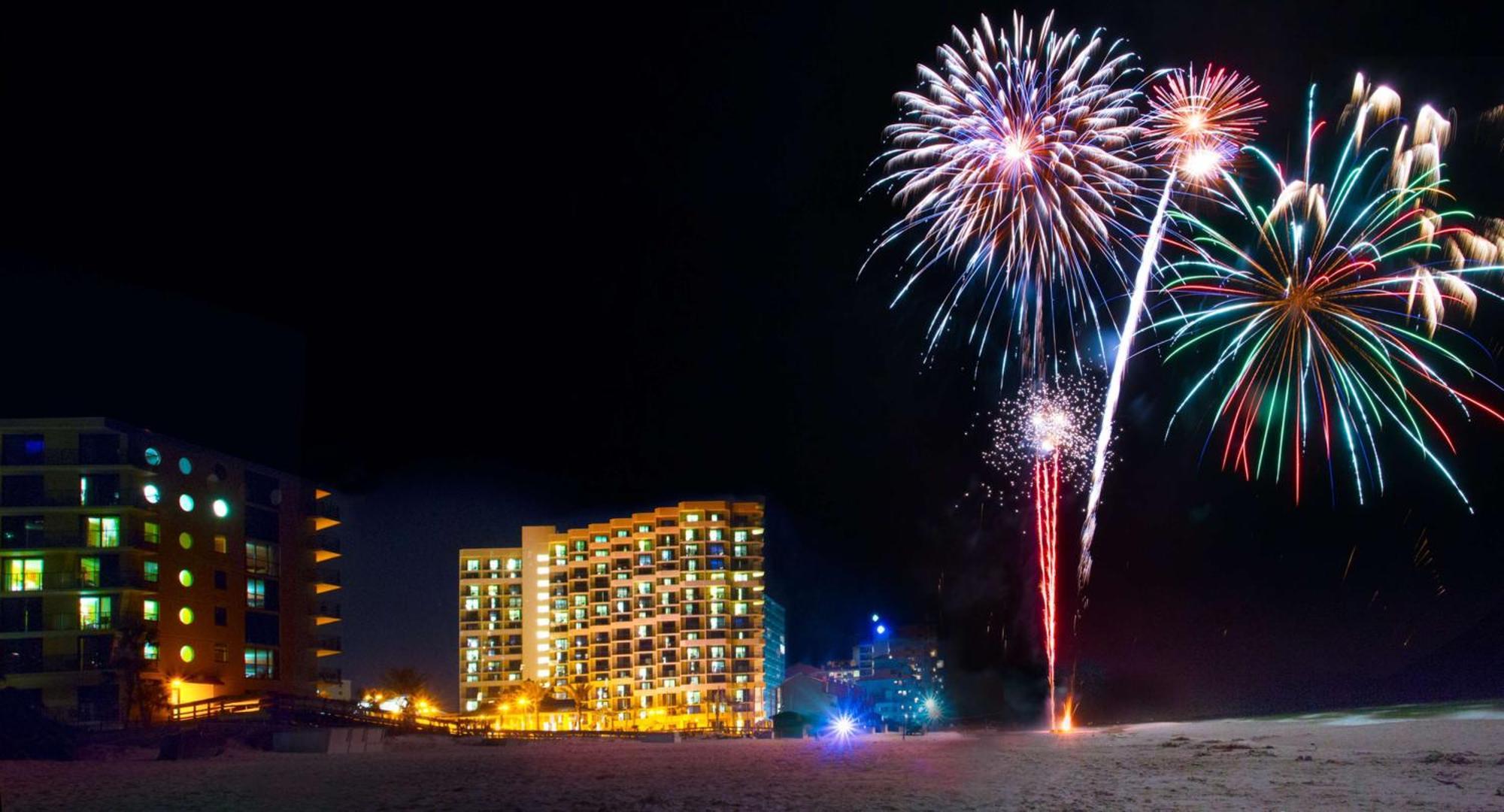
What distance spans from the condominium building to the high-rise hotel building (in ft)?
166

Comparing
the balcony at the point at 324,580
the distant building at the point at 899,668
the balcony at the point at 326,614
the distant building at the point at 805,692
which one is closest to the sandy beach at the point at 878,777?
the balcony at the point at 326,614

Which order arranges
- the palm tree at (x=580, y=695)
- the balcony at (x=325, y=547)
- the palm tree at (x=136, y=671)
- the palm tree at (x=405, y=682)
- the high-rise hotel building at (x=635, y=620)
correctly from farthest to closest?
the high-rise hotel building at (x=635, y=620) < the palm tree at (x=580, y=695) < the palm tree at (x=405, y=682) < the balcony at (x=325, y=547) < the palm tree at (x=136, y=671)

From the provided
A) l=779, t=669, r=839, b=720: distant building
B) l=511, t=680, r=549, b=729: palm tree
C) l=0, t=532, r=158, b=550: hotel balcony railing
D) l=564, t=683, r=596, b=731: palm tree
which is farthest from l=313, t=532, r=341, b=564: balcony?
l=779, t=669, r=839, b=720: distant building

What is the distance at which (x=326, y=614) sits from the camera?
6375 centimetres

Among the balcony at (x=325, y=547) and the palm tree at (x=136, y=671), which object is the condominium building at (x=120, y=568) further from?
the balcony at (x=325, y=547)

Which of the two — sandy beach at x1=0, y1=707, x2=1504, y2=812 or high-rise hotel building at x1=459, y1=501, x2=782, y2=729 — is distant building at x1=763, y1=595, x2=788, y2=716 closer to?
high-rise hotel building at x1=459, y1=501, x2=782, y2=729

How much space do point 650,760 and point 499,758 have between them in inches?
175

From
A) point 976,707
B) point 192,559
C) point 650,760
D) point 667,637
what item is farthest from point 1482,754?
point 667,637

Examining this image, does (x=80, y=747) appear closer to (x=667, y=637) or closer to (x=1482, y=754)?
(x=1482, y=754)

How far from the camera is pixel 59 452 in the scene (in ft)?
157

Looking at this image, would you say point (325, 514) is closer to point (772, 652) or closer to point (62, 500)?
point (62, 500)

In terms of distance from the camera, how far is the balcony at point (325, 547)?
62188 millimetres

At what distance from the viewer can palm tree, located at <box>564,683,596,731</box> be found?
4136 inches

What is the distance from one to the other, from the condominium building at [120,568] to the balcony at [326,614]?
19.0ft
